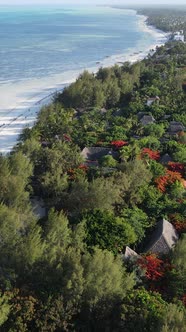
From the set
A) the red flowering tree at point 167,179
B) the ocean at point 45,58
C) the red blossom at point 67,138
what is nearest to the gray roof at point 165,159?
the red flowering tree at point 167,179

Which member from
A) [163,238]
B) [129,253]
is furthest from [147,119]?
[129,253]

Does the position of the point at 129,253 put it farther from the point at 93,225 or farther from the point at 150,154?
the point at 150,154

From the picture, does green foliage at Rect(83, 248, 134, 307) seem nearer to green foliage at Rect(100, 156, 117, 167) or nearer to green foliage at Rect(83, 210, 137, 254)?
green foliage at Rect(83, 210, 137, 254)

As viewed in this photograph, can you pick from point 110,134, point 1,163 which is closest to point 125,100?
point 110,134

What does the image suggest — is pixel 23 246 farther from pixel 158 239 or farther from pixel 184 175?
pixel 184 175

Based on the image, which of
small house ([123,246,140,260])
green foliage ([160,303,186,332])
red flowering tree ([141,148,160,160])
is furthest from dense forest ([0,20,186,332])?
small house ([123,246,140,260])
